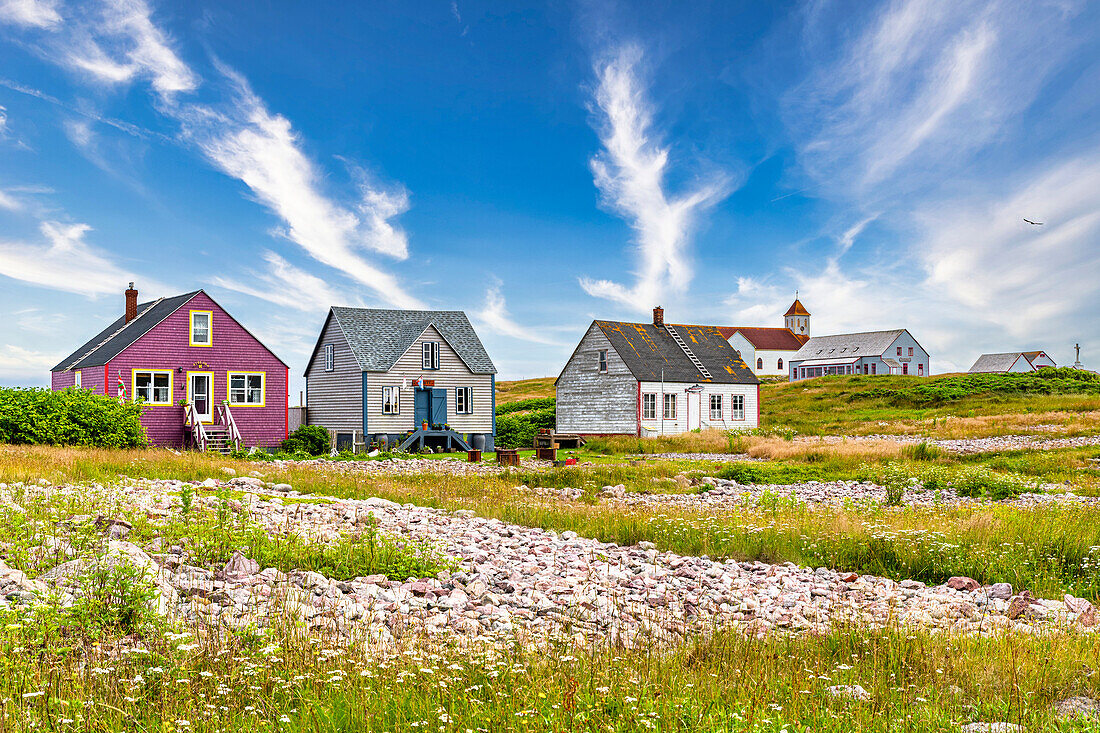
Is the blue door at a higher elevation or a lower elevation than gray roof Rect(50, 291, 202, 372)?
lower

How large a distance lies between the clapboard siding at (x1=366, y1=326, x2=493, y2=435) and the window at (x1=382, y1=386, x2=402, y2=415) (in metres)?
0.16

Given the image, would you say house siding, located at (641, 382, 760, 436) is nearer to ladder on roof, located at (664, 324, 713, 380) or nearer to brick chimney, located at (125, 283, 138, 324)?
ladder on roof, located at (664, 324, 713, 380)

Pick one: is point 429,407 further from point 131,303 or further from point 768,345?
Answer: point 768,345

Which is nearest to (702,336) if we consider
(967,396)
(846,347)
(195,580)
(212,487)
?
(967,396)

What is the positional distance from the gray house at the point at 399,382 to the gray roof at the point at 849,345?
71.2 metres

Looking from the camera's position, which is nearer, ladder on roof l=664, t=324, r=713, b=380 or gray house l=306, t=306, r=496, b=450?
gray house l=306, t=306, r=496, b=450

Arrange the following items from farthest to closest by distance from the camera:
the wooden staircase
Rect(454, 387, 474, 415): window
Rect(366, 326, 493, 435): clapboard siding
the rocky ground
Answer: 1. Rect(454, 387, 474, 415): window
2. Rect(366, 326, 493, 435): clapboard siding
3. the wooden staircase
4. the rocky ground

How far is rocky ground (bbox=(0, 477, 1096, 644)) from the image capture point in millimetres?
6902

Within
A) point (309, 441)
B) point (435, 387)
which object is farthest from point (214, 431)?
point (435, 387)

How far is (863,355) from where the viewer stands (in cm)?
10006

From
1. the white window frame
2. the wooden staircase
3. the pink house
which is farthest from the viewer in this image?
the white window frame

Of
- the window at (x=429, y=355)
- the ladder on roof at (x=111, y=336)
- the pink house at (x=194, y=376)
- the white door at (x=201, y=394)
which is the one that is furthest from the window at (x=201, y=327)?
the window at (x=429, y=355)

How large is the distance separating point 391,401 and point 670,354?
18.6 metres

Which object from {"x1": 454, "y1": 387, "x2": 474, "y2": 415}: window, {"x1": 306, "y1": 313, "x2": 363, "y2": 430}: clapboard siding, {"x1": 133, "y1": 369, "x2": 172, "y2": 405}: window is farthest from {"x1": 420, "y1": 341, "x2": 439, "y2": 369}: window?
{"x1": 133, "y1": 369, "x2": 172, "y2": 405}: window
